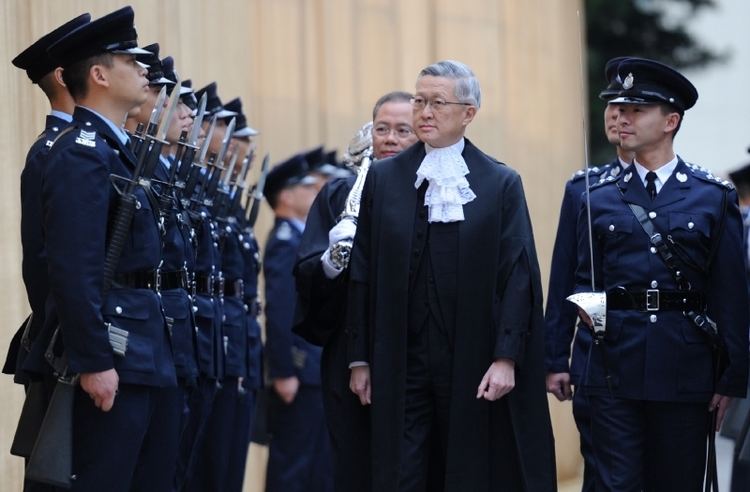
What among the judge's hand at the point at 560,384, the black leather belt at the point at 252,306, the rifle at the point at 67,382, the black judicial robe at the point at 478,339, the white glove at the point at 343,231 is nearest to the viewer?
the rifle at the point at 67,382

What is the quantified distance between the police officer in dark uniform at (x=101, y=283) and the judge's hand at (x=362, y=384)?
634mm

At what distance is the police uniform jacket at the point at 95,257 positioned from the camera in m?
4.76

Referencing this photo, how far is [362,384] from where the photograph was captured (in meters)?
5.43

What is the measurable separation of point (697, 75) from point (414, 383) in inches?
751

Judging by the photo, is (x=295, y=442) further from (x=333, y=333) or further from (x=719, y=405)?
(x=719, y=405)

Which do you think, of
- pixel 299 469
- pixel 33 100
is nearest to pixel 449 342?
pixel 33 100

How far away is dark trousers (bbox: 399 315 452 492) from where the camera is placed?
Answer: 5309 millimetres

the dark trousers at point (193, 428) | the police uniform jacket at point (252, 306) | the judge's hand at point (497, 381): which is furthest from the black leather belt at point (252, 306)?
the judge's hand at point (497, 381)

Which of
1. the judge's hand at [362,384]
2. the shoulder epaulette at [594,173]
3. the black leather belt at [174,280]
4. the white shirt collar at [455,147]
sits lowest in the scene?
the judge's hand at [362,384]

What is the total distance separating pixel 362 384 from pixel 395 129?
1266mm

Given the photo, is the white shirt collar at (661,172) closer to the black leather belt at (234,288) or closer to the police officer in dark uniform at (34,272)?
the black leather belt at (234,288)

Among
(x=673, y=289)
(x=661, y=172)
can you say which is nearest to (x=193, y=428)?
(x=673, y=289)

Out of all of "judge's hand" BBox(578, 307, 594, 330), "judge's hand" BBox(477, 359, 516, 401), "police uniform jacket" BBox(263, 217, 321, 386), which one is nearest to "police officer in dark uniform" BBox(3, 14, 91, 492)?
"judge's hand" BBox(477, 359, 516, 401)

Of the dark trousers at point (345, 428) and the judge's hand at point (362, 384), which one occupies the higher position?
the judge's hand at point (362, 384)
